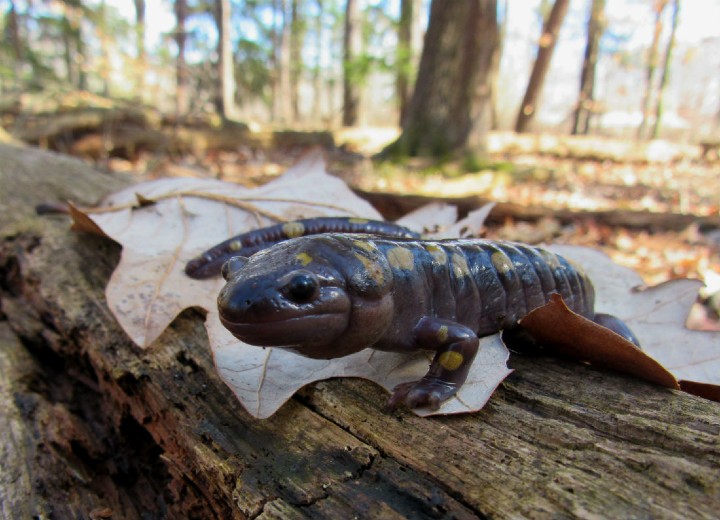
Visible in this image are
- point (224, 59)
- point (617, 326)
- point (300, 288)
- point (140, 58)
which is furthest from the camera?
point (224, 59)

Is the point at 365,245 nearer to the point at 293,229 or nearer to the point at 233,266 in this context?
the point at 233,266

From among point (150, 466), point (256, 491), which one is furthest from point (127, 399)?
point (256, 491)

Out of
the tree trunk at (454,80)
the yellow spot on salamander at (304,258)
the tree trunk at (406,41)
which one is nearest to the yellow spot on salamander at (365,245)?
the yellow spot on salamander at (304,258)

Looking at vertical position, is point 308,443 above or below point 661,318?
below

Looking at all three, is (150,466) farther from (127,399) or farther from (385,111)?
(385,111)

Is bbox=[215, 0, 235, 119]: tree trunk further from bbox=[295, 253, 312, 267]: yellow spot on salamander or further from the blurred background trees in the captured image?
bbox=[295, 253, 312, 267]: yellow spot on salamander

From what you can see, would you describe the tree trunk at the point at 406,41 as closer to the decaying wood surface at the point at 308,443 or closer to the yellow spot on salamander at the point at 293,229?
the yellow spot on salamander at the point at 293,229

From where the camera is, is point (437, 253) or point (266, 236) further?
point (266, 236)

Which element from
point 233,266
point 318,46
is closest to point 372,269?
point 233,266

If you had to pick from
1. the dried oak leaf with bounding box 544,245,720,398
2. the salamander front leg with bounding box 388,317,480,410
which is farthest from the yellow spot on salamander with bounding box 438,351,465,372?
the dried oak leaf with bounding box 544,245,720,398
